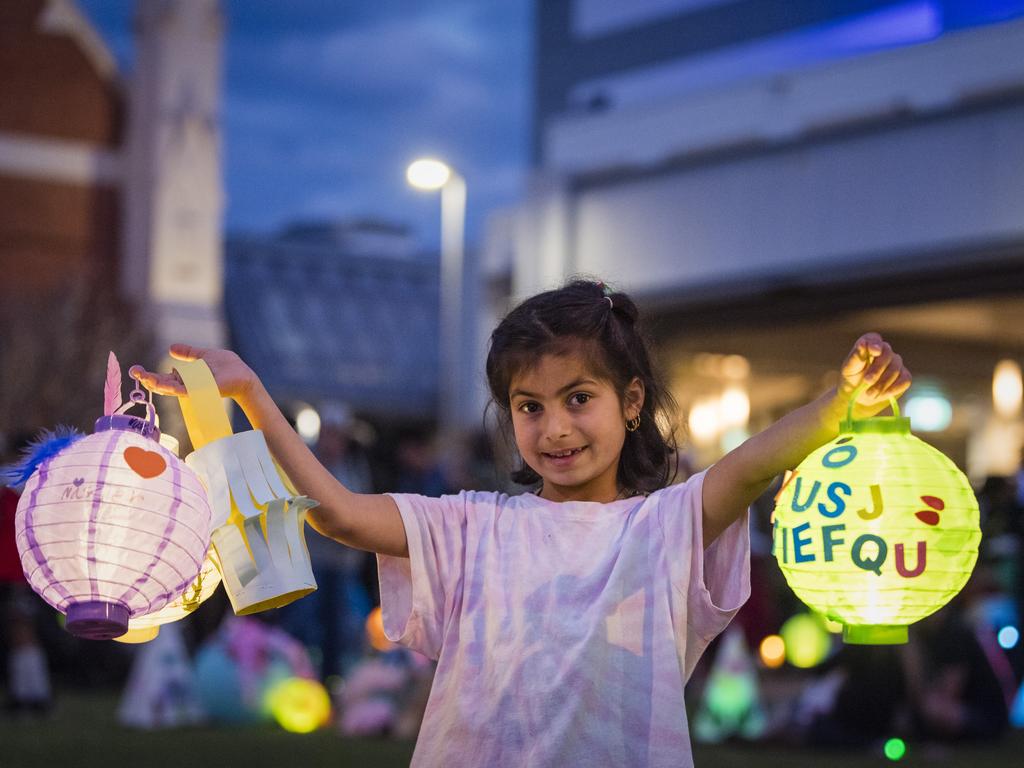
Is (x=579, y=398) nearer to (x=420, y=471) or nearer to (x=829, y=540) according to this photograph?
(x=829, y=540)

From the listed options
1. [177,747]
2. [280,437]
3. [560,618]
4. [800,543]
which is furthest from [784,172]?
[280,437]

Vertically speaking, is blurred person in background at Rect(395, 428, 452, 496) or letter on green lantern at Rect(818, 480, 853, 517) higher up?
letter on green lantern at Rect(818, 480, 853, 517)

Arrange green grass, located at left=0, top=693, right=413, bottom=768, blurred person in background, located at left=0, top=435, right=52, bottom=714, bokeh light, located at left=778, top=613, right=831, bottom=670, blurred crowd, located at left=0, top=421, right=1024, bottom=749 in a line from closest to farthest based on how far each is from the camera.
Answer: green grass, located at left=0, top=693, right=413, bottom=768 < blurred crowd, located at left=0, top=421, right=1024, bottom=749 < bokeh light, located at left=778, top=613, right=831, bottom=670 < blurred person in background, located at left=0, top=435, right=52, bottom=714

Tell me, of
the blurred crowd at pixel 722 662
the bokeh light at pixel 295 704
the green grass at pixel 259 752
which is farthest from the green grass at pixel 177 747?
the blurred crowd at pixel 722 662

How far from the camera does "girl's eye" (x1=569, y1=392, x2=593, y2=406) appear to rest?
287cm

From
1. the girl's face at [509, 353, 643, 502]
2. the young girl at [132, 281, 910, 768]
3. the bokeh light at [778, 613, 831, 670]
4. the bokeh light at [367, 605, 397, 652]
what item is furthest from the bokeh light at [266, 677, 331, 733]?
the girl's face at [509, 353, 643, 502]

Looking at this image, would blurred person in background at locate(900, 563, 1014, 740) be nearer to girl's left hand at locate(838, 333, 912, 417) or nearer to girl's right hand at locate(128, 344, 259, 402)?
girl's left hand at locate(838, 333, 912, 417)

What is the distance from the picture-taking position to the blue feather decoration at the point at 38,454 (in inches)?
100

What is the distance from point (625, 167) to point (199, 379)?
38.1ft

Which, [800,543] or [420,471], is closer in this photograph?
[800,543]

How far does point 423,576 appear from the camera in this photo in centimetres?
284

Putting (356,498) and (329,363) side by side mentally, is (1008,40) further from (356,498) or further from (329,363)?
(329,363)

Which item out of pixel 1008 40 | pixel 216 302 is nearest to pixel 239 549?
pixel 1008 40

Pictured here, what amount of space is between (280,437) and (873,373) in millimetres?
993
